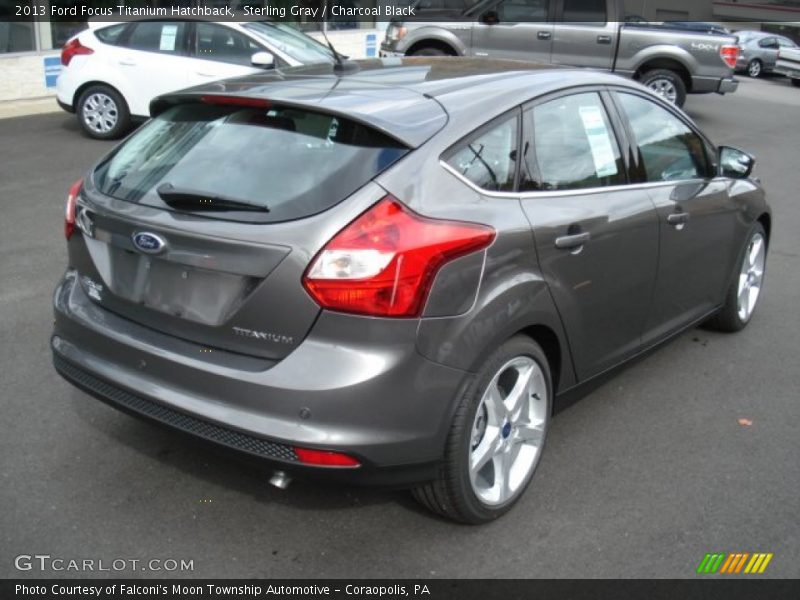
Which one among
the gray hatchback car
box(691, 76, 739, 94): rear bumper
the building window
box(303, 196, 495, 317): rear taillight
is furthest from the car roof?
the gray hatchback car

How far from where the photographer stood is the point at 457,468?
3.10 meters

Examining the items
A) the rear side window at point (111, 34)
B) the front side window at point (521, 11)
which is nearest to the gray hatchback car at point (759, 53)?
the front side window at point (521, 11)

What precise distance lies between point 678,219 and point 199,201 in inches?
92.1

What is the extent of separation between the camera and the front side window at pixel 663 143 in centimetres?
421

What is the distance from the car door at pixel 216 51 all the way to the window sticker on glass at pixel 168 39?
0.70 feet

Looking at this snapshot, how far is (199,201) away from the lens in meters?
3.08

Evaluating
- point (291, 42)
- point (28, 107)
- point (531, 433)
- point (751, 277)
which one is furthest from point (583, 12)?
point (531, 433)

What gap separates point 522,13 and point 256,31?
191 inches

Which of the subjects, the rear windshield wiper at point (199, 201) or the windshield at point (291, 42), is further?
the windshield at point (291, 42)

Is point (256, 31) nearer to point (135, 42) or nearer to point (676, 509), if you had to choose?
point (135, 42)

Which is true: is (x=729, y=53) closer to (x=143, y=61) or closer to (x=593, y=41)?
(x=593, y=41)
